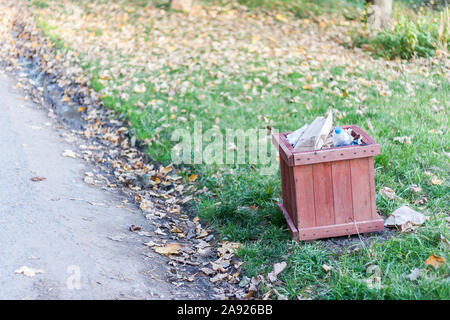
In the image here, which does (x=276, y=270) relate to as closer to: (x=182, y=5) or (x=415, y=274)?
(x=415, y=274)

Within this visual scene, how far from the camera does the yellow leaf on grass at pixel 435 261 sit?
371cm

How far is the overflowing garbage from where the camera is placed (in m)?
4.14

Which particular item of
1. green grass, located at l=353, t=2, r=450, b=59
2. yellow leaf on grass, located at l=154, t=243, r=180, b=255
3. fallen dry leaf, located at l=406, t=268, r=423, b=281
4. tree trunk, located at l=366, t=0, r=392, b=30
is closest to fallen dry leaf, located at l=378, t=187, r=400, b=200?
fallen dry leaf, located at l=406, t=268, r=423, b=281

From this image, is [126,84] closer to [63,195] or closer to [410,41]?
[63,195]

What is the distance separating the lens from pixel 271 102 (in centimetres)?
748

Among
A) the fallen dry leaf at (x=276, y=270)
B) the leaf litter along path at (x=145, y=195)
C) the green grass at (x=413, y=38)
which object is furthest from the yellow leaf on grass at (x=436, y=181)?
the green grass at (x=413, y=38)

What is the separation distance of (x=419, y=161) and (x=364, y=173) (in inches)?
57.4

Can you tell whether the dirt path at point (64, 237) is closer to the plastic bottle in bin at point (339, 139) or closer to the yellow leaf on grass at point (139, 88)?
the plastic bottle in bin at point (339, 139)

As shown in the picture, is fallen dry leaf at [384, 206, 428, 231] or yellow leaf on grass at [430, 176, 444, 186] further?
yellow leaf on grass at [430, 176, 444, 186]

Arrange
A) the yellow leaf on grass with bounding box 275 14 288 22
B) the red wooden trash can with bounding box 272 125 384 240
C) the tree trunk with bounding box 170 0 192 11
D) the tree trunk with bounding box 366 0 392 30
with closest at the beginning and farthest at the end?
1. the red wooden trash can with bounding box 272 125 384 240
2. the tree trunk with bounding box 366 0 392 30
3. the yellow leaf on grass with bounding box 275 14 288 22
4. the tree trunk with bounding box 170 0 192 11

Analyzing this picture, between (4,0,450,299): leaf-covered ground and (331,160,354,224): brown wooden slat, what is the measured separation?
23 centimetres

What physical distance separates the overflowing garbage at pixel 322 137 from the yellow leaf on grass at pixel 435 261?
1078 millimetres

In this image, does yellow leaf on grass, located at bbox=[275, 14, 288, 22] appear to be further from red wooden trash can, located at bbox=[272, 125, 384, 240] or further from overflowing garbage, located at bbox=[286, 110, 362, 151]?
red wooden trash can, located at bbox=[272, 125, 384, 240]

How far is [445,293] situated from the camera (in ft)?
11.3
